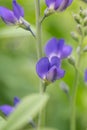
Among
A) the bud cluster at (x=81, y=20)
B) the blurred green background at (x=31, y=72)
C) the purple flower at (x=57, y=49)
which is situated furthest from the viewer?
the blurred green background at (x=31, y=72)

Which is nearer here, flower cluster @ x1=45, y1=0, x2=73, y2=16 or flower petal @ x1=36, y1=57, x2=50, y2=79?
flower petal @ x1=36, y1=57, x2=50, y2=79

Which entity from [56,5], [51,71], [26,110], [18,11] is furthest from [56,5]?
[26,110]

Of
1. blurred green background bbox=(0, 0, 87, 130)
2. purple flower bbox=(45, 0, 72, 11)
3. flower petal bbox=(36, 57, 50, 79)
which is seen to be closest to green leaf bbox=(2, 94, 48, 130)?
flower petal bbox=(36, 57, 50, 79)

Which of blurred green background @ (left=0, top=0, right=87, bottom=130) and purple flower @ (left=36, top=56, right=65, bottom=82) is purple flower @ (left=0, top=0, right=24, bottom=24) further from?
blurred green background @ (left=0, top=0, right=87, bottom=130)

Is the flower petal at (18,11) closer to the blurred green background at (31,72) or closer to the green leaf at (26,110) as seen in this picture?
the green leaf at (26,110)

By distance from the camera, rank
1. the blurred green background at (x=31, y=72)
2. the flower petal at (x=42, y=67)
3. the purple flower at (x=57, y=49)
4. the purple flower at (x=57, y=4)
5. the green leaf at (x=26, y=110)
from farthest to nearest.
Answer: the blurred green background at (x=31, y=72) < the purple flower at (x=57, y=49) < the purple flower at (x=57, y=4) < the flower petal at (x=42, y=67) < the green leaf at (x=26, y=110)

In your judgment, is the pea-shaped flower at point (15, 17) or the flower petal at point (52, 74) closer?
the flower petal at point (52, 74)

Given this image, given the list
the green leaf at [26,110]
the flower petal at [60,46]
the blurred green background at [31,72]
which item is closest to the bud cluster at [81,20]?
the flower petal at [60,46]
